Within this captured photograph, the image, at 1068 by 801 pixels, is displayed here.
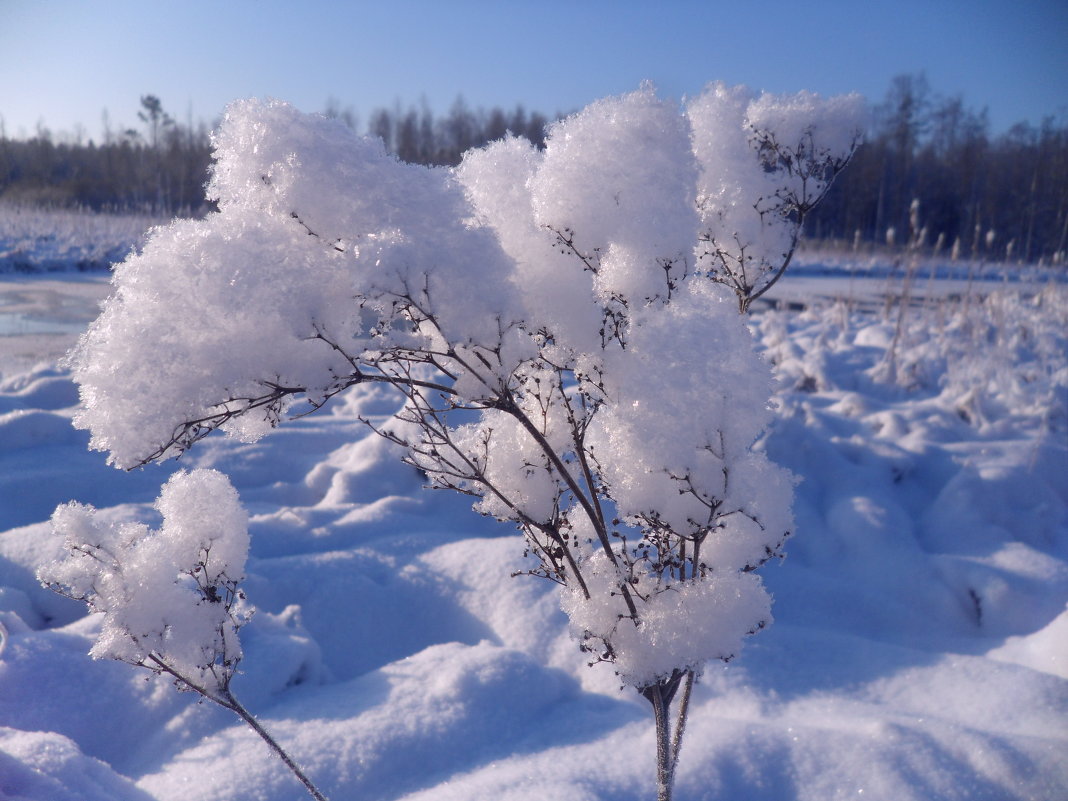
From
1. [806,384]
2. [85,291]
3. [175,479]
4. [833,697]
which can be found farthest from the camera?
[85,291]

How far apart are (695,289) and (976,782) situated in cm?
216

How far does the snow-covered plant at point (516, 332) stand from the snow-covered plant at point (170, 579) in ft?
1.38

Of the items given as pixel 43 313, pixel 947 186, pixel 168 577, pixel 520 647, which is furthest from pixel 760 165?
pixel 947 186

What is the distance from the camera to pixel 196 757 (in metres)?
2.43

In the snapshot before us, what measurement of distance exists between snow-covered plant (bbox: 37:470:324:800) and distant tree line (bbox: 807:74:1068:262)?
32.3m

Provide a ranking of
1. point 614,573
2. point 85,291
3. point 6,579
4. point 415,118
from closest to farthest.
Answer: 1. point 614,573
2. point 6,579
3. point 85,291
4. point 415,118

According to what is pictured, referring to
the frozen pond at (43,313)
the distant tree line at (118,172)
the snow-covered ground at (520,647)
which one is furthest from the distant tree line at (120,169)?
the snow-covered ground at (520,647)

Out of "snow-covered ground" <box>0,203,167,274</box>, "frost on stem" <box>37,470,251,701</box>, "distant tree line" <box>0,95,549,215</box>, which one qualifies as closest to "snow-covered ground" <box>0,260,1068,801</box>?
"frost on stem" <box>37,470,251,701</box>

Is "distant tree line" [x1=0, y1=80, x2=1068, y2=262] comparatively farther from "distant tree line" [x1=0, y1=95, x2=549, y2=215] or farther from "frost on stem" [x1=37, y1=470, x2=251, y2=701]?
"frost on stem" [x1=37, y1=470, x2=251, y2=701]

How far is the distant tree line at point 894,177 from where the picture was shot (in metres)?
28.9

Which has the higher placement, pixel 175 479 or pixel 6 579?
pixel 175 479

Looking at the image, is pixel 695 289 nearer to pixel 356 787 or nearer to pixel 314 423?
pixel 356 787

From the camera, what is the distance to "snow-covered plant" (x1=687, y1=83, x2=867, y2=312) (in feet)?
5.59


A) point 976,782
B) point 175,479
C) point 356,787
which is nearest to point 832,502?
point 976,782
